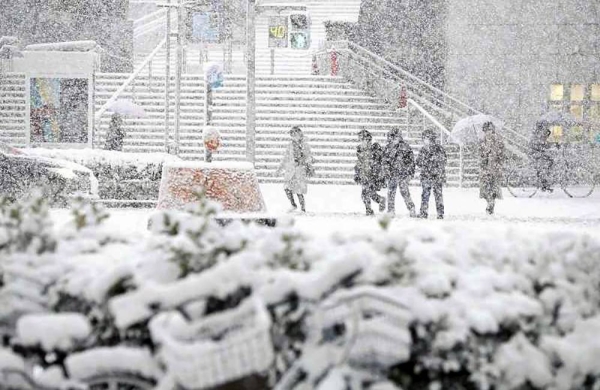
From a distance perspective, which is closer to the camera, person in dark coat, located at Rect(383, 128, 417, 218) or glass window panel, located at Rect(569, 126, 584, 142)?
person in dark coat, located at Rect(383, 128, 417, 218)

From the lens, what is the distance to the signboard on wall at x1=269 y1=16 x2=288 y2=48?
3319 cm

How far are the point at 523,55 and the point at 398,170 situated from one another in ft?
58.7

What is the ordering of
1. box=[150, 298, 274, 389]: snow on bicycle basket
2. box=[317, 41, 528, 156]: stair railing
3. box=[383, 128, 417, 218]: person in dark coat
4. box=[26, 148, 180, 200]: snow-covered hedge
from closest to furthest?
box=[150, 298, 274, 389]: snow on bicycle basket
box=[383, 128, 417, 218]: person in dark coat
box=[26, 148, 180, 200]: snow-covered hedge
box=[317, 41, 528, 156]: stair railing

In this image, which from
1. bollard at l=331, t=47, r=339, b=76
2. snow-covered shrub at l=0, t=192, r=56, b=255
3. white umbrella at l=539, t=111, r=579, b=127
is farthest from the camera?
bollard at l=331, t=47, r=339, b=76

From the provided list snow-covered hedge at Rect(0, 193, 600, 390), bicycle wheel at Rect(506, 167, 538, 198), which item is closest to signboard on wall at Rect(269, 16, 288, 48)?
bicycle wheel at Rect(506, 167, 538, 198)

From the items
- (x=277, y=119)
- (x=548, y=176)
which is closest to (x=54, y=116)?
(x=277, y=119)

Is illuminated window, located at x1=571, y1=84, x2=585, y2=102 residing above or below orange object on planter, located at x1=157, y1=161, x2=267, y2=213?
above

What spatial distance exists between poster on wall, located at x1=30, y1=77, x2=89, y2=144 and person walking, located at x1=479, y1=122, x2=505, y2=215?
13713mm

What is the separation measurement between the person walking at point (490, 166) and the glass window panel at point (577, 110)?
628 inches

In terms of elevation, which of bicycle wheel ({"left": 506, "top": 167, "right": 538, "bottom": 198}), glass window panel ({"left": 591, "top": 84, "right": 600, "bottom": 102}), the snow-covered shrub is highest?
glass window panel ({"left": 591, "top": 84, "right": 600, "bottom": 102})

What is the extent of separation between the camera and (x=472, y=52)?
3762cm

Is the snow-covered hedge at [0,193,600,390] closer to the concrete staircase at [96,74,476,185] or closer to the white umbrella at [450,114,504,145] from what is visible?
the white umbrella at [450,114,504,145]

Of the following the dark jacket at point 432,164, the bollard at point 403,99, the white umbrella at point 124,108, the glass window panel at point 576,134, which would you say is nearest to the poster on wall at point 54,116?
the white umbrella at point 124,108

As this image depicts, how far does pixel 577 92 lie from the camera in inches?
1454
